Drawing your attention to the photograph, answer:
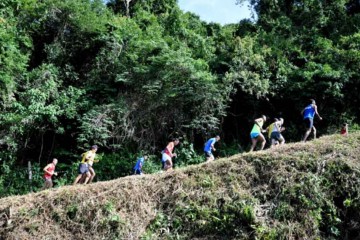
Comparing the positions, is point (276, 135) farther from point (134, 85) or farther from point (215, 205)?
point (134, 85)

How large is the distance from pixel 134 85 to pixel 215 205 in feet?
34.4

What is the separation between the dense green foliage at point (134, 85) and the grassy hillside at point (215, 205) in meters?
7.99

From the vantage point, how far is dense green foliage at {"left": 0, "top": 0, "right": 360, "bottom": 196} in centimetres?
1817

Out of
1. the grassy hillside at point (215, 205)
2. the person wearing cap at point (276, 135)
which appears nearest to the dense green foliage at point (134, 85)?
the person wearing cap at point (276, 135)

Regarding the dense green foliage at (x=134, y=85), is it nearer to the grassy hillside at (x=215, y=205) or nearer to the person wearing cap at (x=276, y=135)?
the person wearing cap at (x=276, y=135)

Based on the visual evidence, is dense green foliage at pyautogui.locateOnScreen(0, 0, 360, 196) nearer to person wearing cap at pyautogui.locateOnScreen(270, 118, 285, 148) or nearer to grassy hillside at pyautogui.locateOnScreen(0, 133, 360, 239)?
person wearing cap at pyautogui.locateOnScreen(270, 118, 285, 148)

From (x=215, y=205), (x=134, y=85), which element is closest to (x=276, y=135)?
(x=215, y=205)

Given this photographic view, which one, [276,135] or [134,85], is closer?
[276,135]

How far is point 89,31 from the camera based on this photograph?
20672mm

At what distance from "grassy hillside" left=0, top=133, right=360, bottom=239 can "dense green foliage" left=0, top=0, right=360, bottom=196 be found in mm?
7989

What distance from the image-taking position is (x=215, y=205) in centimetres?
973

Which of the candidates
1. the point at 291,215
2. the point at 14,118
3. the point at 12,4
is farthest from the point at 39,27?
the point at 291,215

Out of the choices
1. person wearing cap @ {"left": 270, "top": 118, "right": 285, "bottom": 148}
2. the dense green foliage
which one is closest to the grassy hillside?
person wearing cap @ {"left": 270, "top": 118, "right": 285, "bottom": 148}

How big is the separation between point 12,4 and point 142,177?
13089 millimetres
